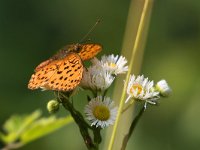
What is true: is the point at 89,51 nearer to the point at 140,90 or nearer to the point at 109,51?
the point at 140,90

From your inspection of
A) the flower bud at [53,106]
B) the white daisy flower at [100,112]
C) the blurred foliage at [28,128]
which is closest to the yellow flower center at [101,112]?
the white daisy flower at [100,112]

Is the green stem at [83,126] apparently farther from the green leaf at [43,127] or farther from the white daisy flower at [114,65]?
the green leaf at [43,127]

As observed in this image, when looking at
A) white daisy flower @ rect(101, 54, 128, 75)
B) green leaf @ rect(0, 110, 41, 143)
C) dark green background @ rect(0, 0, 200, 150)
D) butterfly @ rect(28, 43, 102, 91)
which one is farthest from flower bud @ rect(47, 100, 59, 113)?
dark green background @ rect(0, 0, 200, 150)

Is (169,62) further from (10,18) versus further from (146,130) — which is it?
(10,18)

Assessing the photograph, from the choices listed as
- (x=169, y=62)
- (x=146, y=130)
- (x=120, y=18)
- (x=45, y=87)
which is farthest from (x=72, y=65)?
(x=120, y=18)

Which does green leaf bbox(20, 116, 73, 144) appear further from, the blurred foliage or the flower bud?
the flower bud

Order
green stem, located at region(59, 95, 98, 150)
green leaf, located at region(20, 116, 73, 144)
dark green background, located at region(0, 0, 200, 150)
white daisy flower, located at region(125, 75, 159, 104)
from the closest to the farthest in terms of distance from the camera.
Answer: green stem, located at region(59, 95, 98, 150) < white daisy flower, located at region(125, 75, 159, 104) < green leaf, located at region(20, 116, 73, 144) < dark green background, located at region(0, 0, 200, 150)
